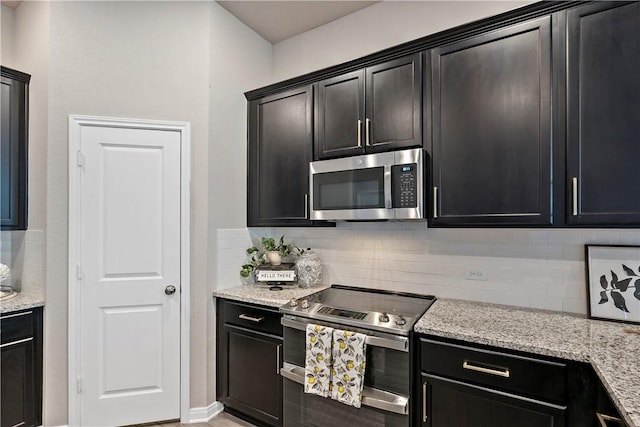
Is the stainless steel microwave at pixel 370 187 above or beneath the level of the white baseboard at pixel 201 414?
above

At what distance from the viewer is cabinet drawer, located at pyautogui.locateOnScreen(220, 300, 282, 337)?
2.25 m

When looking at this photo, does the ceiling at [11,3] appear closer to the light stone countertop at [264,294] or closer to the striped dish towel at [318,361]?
the light stone countertop at [264,294]

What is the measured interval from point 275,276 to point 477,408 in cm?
159

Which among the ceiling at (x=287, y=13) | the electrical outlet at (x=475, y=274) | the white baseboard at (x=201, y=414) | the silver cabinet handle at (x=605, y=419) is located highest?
the ceiling at (x=287, y=13)

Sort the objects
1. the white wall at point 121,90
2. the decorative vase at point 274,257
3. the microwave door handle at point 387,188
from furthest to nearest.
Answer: the decorative vase at point 274,257 < the white wall at point 121,90 < the microwave door handle at point 387,188

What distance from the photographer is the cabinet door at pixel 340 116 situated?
228 centimetres

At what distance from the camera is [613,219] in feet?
5.02

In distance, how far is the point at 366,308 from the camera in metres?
2.12

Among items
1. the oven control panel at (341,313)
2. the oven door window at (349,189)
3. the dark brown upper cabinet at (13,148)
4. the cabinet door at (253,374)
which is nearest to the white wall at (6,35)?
the dark brown upper cabinet at (13,148)

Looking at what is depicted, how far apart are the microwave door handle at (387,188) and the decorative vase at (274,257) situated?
1.14 metres

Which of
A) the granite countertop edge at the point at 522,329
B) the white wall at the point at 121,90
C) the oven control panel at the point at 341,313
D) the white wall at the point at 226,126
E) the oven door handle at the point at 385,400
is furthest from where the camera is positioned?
the white wall at the point at 226,126

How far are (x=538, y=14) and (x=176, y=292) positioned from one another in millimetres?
2843

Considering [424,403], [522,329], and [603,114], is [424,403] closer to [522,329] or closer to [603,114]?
[522,329]

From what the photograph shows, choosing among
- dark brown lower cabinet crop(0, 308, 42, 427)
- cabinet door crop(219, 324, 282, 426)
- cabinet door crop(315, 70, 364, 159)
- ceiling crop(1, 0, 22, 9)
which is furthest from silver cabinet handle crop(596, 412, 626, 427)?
ceiling crop(1, 0, 22, 9)
